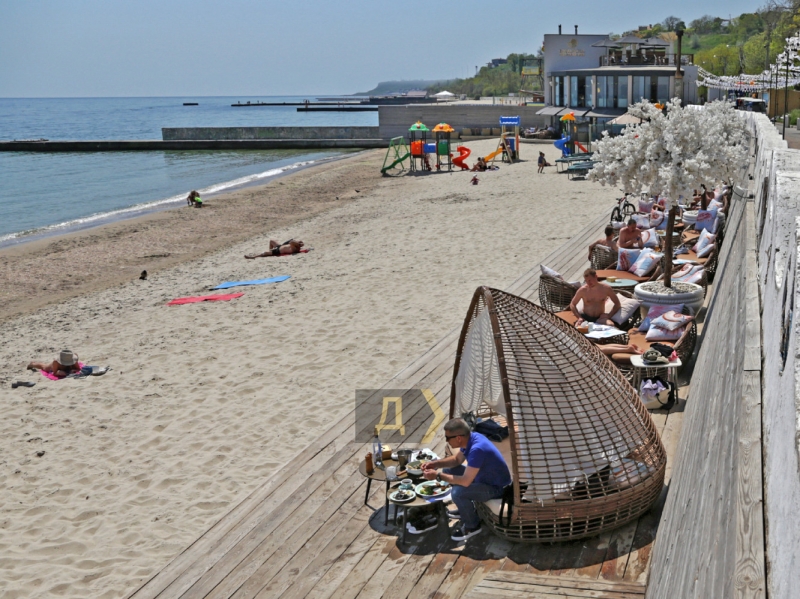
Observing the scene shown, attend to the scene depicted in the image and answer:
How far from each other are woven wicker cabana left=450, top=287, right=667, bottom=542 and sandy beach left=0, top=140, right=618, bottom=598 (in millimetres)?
2416

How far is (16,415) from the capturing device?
8.63m

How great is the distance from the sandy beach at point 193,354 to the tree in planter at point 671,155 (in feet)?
10.5

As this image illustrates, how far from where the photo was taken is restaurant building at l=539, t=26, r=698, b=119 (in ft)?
138


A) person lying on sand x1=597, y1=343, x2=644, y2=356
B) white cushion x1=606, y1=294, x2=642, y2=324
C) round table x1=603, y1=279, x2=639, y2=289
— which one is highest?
round table x1=603, y1=279, x2=639, y2=289

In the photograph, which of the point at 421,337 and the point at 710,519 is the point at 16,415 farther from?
the point at 710,519

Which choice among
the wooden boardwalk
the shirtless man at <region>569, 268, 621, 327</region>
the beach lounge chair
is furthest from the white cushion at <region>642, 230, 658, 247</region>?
the wooden boardwalk

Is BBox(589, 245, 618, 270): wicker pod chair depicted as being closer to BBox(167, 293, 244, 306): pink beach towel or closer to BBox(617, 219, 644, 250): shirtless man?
BBox(617, 219, 644, 250): shirtless man

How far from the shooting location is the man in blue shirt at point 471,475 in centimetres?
487

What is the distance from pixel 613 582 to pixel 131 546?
3.55m

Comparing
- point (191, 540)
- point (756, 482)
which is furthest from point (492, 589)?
point (191, 540)

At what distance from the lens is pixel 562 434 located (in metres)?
4.88

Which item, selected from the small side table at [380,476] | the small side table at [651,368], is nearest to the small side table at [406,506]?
the small side table at [380,476]

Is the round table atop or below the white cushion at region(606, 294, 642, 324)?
atop

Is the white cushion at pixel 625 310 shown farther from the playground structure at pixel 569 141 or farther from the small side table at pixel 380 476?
the playground structure at pixel 569 141
